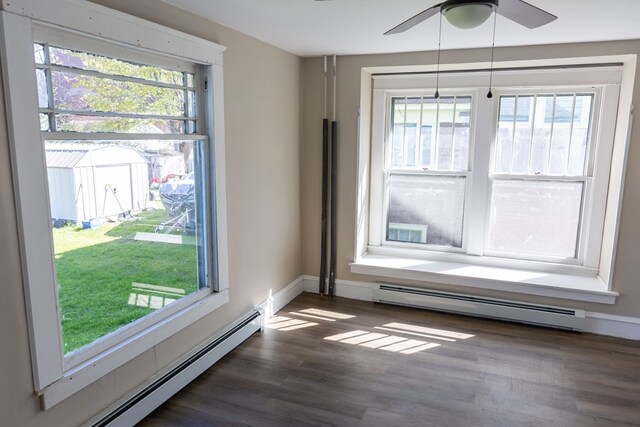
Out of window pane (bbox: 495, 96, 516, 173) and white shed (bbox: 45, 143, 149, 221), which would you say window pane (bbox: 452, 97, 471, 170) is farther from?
white shed (bbox: 45, 143, 149, 221)

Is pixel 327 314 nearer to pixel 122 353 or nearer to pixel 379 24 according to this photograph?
pixel 122 353

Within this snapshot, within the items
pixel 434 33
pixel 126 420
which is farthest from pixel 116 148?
pixel 434 33

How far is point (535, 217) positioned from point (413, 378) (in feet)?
6.71

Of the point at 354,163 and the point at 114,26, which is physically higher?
the point at 114,26

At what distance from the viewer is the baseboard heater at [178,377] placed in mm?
2354

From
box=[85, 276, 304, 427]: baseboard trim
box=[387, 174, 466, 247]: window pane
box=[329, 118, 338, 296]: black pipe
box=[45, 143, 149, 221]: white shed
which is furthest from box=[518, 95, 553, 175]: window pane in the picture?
box=[45, 143, 149, 221]: white shed

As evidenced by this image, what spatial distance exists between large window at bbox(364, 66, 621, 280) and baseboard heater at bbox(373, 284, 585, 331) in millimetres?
445

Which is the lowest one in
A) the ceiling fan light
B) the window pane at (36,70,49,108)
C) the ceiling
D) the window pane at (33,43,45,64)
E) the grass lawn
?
the grass lawn

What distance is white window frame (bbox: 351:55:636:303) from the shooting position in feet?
11.7

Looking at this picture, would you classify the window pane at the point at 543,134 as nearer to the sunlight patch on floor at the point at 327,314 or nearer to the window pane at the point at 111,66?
the sunlight patch on floor at the point at 327,314

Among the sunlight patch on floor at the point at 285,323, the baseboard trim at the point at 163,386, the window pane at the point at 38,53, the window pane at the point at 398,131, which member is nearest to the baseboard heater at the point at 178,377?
the baseboard trim at the point at 163,386

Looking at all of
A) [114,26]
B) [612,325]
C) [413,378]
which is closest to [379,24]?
[114,26]

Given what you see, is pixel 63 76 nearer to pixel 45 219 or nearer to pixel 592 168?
pixel 45 219

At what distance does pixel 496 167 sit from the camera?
4078 millimetres
